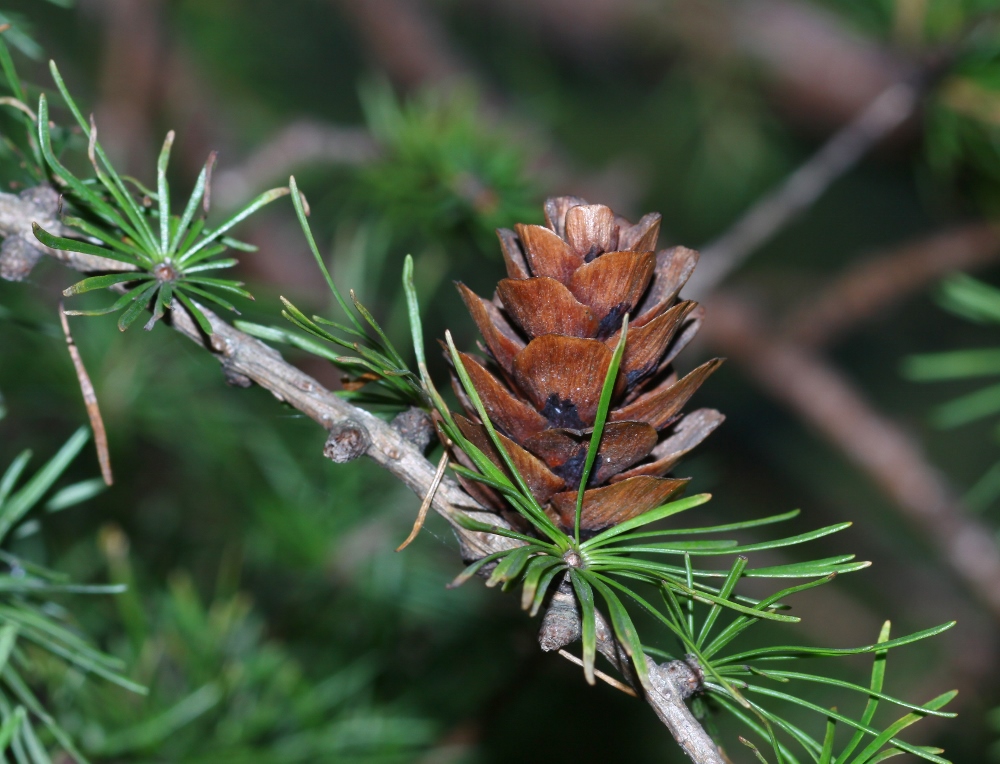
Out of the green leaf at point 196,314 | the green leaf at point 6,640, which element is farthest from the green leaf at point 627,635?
the green leaf at point 6,640

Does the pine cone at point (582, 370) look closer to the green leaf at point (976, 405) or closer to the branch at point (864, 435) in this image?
the green leaf at point (976, 405)

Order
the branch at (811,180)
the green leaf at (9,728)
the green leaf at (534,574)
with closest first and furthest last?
the green leaf at (534,574), the green leaf at (9,728), the branch at (811,180)

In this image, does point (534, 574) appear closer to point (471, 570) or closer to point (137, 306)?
point (471, 570)

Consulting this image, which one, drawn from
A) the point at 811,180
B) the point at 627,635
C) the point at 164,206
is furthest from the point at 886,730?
the point at 811,180

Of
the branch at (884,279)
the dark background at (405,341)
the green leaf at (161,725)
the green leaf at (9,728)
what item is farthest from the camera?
the branch at (884,279)

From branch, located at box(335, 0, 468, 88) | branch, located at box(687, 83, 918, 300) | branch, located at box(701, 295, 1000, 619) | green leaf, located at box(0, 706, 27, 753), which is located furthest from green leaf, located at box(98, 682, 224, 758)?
branch, located at box(335, 0, 468, 88)

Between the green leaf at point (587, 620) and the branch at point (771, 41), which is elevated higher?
the branch at point (771, 41)

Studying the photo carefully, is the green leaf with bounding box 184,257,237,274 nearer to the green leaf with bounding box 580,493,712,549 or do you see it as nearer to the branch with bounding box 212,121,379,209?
the green leaf with bounding box 580,493,712,549
